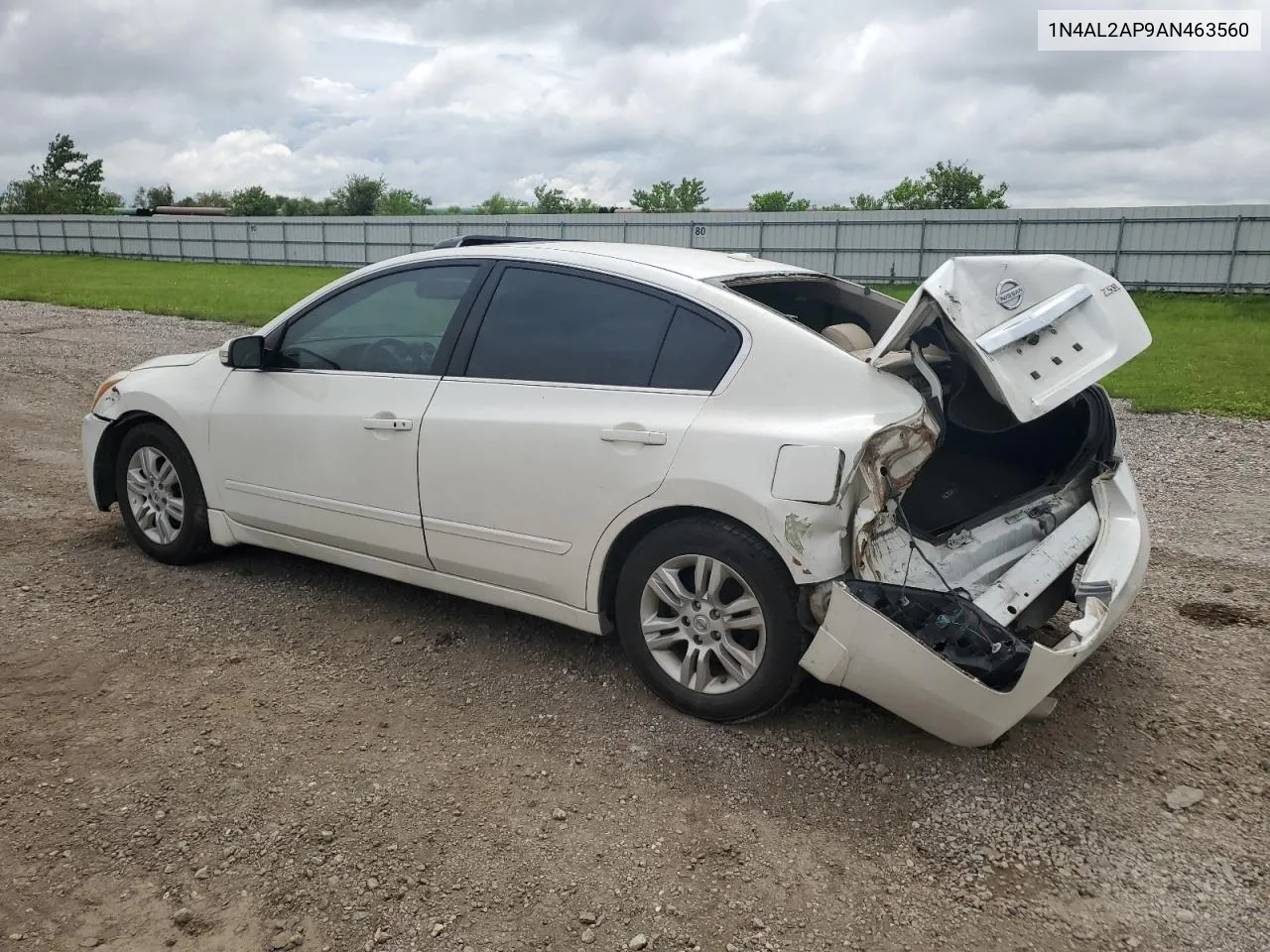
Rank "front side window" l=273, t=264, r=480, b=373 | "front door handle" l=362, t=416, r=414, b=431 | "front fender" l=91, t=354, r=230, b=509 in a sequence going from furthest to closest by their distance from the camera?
"front fender" l=91, t=354, r=230, b=509
"front side window" l=273, t=264, r=480, b=373
"front door handle" l=362, t=416, r=414, b=431

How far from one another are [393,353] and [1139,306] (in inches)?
985

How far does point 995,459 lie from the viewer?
416cm

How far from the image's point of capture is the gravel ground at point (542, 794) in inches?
100

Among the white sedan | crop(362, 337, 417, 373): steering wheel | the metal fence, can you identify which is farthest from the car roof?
the metal fence

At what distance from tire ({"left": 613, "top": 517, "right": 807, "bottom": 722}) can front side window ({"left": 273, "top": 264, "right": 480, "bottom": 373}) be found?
4.42 feet

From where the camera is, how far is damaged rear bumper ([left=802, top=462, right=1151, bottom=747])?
2.89 m

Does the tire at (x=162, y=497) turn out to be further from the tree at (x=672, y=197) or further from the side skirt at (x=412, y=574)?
the tree at (x=672, y=197)

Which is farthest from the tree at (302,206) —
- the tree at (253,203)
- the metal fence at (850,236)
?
the metal fence at (850,236)

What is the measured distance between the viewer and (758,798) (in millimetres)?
3070

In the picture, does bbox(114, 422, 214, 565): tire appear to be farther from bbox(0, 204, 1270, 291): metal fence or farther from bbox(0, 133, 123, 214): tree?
bbox(0, 133, 123, 214): tree

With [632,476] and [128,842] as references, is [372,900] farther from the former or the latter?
[632,476]

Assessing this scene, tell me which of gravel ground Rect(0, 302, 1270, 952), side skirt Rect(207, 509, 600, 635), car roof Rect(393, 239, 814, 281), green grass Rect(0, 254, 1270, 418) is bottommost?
gravel ground Rect(0, 302, 1270, 952)

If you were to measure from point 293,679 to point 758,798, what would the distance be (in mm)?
1886

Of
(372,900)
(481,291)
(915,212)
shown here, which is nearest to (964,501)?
(481,291)
